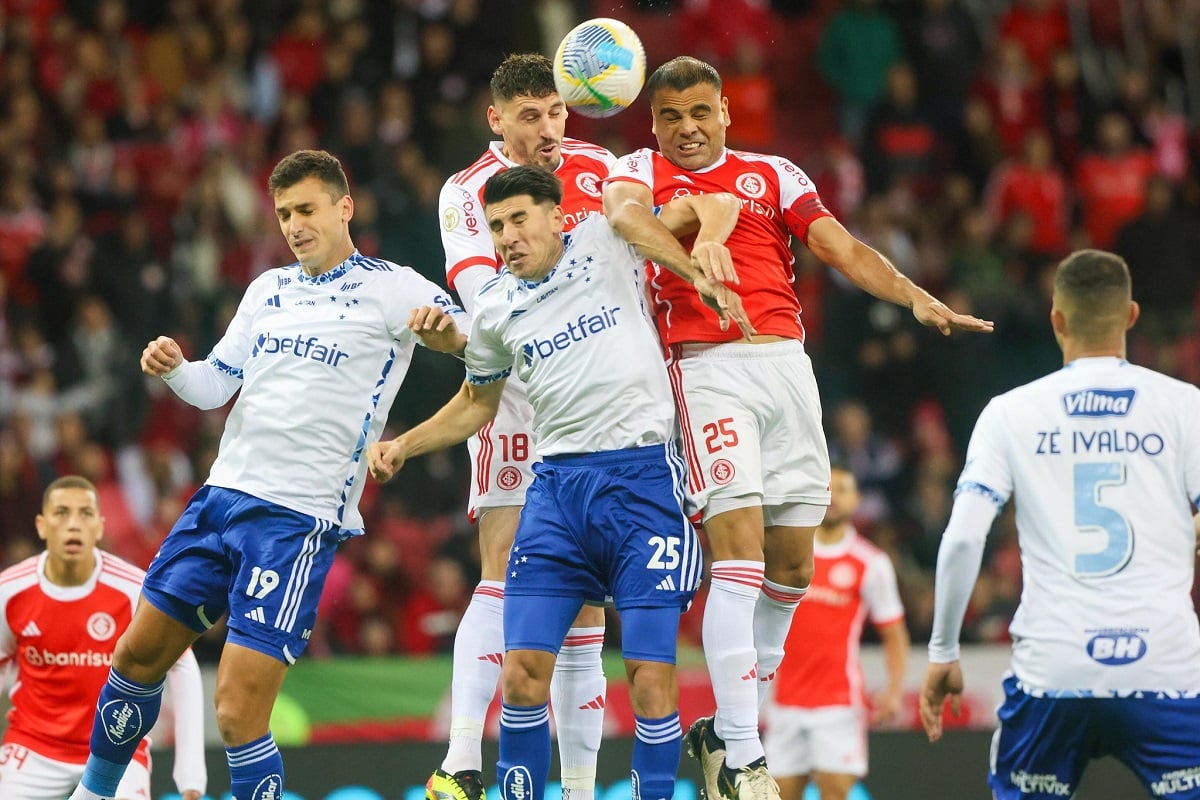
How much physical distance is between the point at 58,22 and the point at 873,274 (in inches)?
462

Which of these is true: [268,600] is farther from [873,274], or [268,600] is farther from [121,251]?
[121,251]

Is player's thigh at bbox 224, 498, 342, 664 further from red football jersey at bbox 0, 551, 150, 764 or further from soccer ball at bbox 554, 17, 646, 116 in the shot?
red football jersey at bbox 0, 551, 150, 764

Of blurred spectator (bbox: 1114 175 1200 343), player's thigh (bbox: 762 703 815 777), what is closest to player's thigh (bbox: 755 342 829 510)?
player's thigh (bbox: 762 703 815 777)

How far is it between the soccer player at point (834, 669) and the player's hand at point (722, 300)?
4.87 meters

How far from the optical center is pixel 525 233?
649 centimetres

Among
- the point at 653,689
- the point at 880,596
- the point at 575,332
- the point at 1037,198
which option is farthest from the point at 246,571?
the point at 1037,198

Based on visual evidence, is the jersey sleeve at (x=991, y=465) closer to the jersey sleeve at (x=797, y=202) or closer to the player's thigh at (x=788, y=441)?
the player's thigh at (x=788, y=441)

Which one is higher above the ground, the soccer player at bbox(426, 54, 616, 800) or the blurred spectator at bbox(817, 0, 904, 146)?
the blurred spectator at bbox(817, 0, 904, 146)

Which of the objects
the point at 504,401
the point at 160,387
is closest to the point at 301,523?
the point at 504,401

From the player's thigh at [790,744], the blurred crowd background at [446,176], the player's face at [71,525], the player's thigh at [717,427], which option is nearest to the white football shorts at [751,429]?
the player's thigh at [717,427]

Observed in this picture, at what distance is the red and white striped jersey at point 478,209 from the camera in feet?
23.3

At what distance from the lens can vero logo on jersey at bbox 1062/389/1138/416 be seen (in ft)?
18.4

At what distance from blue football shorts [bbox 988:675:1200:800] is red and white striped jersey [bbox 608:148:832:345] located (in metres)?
1.94

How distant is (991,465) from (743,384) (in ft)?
4.56
